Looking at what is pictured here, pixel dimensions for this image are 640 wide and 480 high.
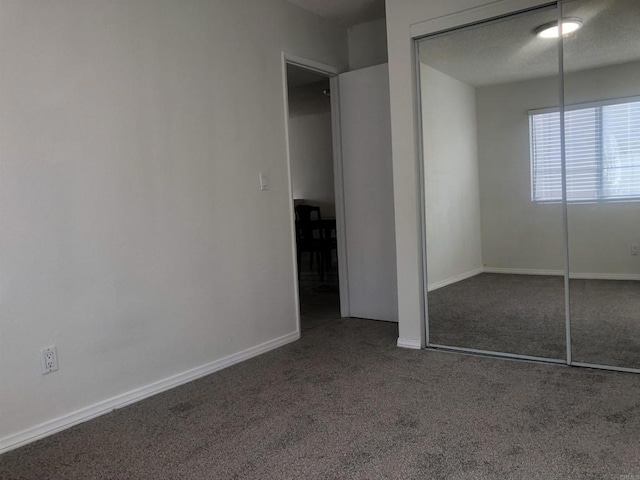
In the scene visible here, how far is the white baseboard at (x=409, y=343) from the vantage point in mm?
3250

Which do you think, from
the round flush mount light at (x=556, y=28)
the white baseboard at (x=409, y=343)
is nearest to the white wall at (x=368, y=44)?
the round flush mount light at (x=556, y=28)

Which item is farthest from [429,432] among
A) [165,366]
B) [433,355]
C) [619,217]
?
[619,217]

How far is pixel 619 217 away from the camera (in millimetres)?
2721

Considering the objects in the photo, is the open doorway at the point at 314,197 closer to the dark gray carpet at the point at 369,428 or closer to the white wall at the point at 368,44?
the white wall at the point at 368,44

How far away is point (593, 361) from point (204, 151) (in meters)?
2.59

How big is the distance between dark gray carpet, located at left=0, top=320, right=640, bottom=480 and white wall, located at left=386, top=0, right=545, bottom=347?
445mm

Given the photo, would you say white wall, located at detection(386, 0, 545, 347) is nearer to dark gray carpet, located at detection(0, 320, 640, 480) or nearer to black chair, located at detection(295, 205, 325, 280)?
dark gray carpet, located at detection(0, 320, 640, 480)

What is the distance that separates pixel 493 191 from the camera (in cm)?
306

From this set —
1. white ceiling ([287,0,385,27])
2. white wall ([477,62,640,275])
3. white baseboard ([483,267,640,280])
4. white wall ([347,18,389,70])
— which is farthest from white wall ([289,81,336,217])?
white baseboard ([483,267,640,280])

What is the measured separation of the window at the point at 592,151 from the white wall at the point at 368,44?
5.23ft

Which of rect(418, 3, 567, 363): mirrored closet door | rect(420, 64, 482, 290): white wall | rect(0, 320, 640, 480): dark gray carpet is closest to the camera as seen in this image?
rect(0, 320, 640, 480): dark gray carpet

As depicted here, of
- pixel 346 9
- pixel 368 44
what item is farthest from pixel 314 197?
pixel 346 9

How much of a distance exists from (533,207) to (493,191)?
26 cm

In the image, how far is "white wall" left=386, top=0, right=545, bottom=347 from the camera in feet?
10.4
